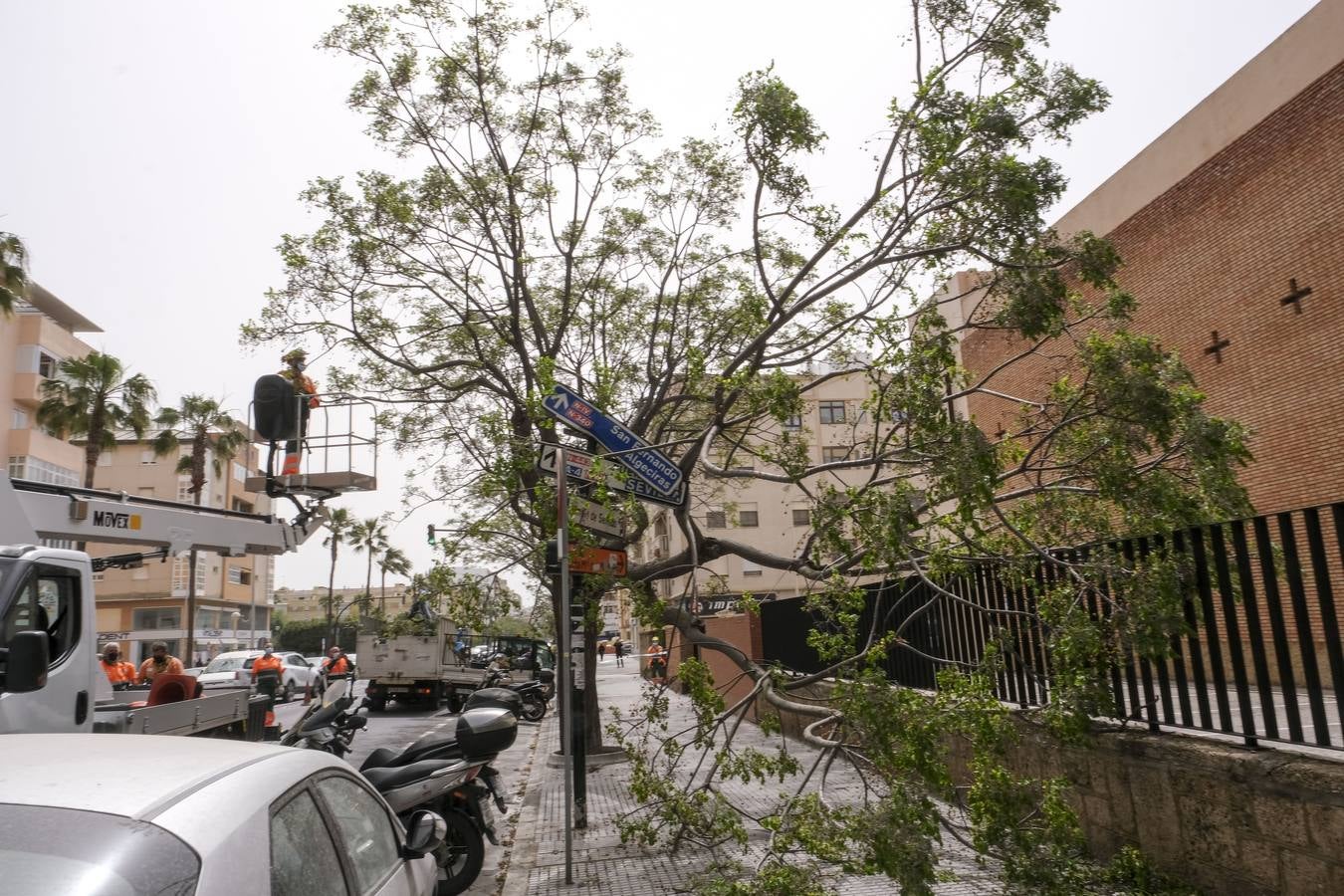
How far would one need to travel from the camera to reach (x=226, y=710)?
8.67 m

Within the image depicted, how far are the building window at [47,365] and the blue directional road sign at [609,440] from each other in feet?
135

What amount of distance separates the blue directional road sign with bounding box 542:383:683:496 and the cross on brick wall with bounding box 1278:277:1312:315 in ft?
39.2

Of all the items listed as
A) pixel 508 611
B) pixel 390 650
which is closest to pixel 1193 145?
pixel 508 611

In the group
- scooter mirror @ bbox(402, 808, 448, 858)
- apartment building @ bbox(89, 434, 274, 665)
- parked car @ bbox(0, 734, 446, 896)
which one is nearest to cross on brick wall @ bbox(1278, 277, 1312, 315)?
scooter mirror @ bbox(402, 808, 448, 858)

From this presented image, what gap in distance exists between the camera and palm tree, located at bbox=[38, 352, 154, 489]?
29.7 metres

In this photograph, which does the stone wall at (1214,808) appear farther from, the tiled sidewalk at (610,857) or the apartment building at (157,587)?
the apartment building at (157,587)

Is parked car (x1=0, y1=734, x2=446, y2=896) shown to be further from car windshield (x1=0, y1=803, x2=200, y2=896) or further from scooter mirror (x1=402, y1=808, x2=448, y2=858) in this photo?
scooter mirror (x1=402, y1=808, x2=448, y2=858)

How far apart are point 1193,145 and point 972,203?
A: 1066cm

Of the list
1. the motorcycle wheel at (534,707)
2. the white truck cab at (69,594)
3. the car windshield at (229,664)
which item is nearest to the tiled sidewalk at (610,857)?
the white truck cab at (69,594)

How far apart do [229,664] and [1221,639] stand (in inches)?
1241

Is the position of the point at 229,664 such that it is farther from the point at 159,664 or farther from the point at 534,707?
the point at 159,664

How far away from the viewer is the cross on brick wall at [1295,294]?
14.7 m

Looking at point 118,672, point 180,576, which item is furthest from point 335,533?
point 118,672

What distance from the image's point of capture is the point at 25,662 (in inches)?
211
